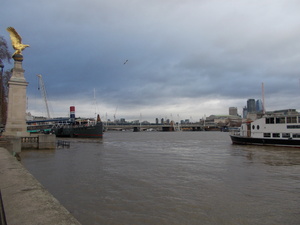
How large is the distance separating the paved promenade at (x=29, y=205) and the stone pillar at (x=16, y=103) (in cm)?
3565

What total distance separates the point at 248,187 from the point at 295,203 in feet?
11.3

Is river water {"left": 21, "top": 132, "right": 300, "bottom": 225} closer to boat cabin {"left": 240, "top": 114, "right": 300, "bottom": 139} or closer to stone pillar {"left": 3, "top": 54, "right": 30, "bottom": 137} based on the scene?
stone pillar {"left": 3, "top": 54, "right": 30, "bottom": 137}

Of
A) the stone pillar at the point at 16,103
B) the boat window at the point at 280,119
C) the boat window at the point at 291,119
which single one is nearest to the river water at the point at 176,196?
the stone pillar at the point at 16,103

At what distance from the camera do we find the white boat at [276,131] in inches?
1774

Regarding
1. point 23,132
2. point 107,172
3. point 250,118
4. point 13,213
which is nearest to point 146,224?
point 13,213

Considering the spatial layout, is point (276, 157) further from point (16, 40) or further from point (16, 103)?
point (16, 40)

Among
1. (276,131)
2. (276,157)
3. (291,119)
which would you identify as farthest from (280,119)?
(276,157)

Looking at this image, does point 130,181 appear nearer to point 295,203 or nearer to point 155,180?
point 155,180

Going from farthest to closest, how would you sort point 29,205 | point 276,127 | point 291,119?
1. point 276,127
2. point 291,119
3. point 29,205

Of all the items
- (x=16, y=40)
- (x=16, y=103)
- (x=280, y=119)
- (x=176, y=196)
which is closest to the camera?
(x=176, y=196)

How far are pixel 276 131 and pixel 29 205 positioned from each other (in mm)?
50698

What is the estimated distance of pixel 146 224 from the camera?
9.45 m

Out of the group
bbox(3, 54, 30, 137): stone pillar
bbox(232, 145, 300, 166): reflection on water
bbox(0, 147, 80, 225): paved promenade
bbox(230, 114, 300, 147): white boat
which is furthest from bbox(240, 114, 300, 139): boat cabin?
bbox(0, 147, 80, 225): paved promenade

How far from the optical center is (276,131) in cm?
4775
